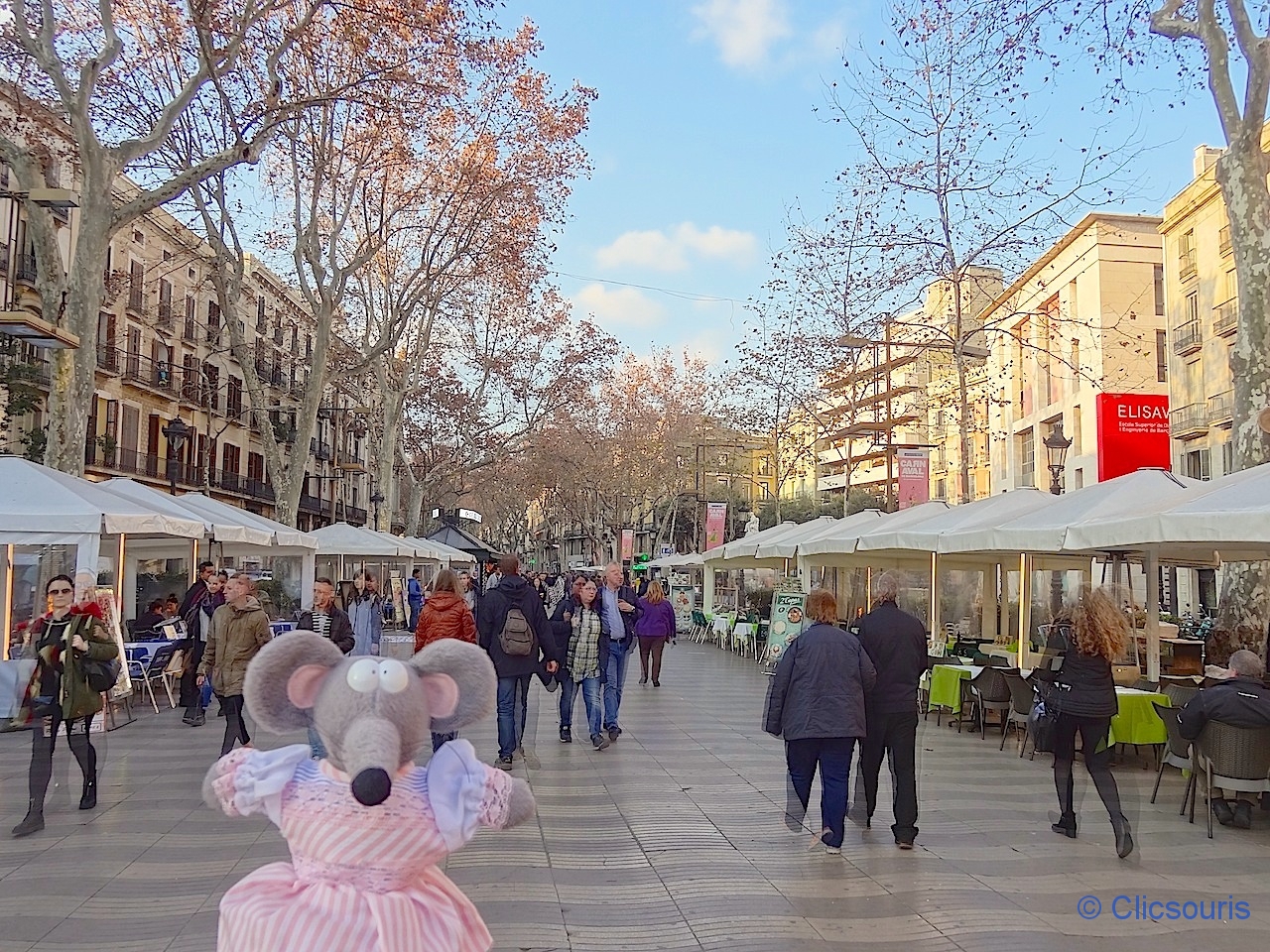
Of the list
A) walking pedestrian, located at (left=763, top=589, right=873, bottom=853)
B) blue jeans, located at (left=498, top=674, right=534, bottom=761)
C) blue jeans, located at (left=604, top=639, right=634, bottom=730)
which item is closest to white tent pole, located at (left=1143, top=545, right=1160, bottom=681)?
blue jeans, located at (left=604, top=639, right=634, bottom=730)

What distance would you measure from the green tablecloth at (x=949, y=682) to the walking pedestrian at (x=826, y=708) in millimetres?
6075

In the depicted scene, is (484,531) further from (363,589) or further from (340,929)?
(340,929)

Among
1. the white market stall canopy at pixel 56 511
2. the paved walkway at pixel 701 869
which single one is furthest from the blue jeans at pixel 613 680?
the white market stall canopy at pixel 56 511

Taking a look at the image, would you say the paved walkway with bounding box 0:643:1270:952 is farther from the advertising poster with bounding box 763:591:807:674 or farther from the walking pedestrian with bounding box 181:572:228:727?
the advertising poster with bounding box 763:591:807:674

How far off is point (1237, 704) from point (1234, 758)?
Result: 0.41 m

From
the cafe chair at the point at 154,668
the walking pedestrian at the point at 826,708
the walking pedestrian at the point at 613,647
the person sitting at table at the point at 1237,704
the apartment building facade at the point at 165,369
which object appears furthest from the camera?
the apartment building facade at the point at 165,369

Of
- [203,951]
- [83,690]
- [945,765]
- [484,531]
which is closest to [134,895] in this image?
[203,951]

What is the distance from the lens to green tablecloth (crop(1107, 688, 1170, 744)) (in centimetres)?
936

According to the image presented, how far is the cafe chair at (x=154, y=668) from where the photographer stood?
13.1m

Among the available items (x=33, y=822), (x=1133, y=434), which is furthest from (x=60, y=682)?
(x=1133, y=434)

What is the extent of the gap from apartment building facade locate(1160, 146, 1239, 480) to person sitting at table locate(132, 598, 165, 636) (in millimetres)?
29793

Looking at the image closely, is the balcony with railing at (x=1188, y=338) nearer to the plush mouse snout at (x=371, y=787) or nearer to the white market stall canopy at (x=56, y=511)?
the white market stall canopy at (x=56, y=511)

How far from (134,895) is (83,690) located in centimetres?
201

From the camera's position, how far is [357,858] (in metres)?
2.65
